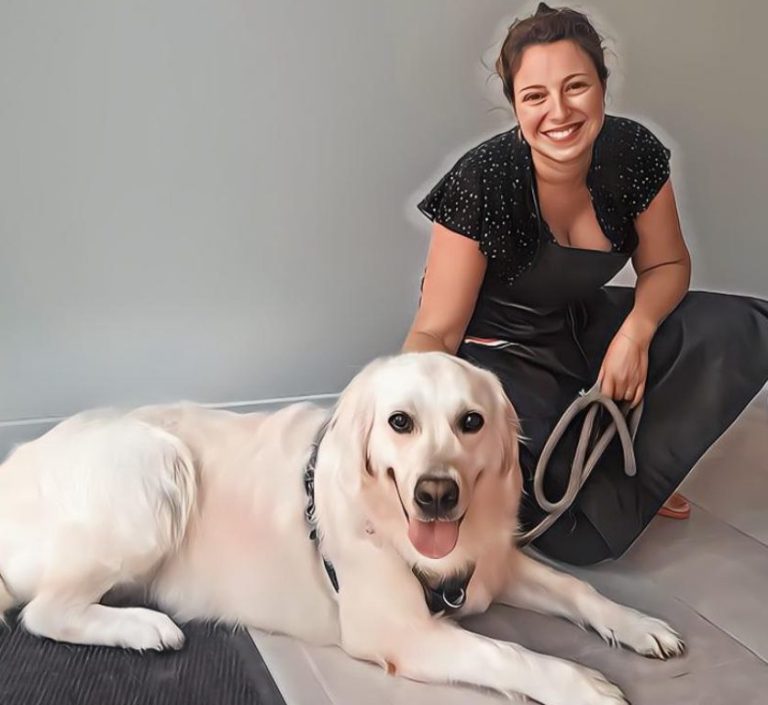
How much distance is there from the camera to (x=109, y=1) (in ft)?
4.78

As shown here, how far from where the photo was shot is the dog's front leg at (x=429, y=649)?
103 cm

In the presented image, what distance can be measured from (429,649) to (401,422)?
266 mm

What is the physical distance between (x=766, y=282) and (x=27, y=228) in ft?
4.71

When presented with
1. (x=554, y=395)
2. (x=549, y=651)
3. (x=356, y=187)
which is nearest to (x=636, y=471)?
(x=554, y=395)

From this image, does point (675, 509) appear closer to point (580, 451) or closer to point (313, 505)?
point (580, 451)

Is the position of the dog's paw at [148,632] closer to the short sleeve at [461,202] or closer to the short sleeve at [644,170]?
the short sleeve at [461,202]

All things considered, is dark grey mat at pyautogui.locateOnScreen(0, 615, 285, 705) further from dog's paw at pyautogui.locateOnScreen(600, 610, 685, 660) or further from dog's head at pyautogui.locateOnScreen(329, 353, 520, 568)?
dog's paw at pyautogui.locateOnScreen(600, 610, 685, 660)

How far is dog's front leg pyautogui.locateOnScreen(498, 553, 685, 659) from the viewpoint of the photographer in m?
1.16

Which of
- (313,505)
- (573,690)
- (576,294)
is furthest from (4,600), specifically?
(576,294)

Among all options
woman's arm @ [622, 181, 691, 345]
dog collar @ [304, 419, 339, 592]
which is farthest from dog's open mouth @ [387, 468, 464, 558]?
woman's arm @ [622, 181, 691, 345]

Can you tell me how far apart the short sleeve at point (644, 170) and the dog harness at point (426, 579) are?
598mm

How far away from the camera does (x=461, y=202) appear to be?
1.37 meters

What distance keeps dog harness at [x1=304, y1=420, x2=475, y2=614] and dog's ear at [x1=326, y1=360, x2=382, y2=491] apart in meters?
0.05

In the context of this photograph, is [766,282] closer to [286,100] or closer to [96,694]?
[286,100]
